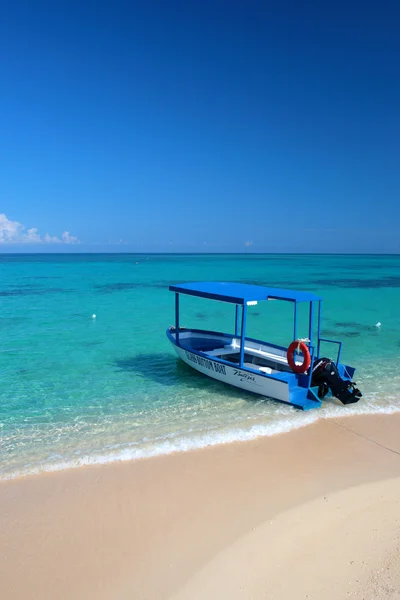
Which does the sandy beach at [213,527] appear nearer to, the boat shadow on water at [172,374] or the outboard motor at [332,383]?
the outboard motor at [332,383]

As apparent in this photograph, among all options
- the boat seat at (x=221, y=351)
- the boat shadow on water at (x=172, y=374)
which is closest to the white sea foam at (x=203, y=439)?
the boat shadow on water at (x=172, y=374)

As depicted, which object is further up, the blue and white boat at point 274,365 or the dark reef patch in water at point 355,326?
the blue and white boat at point 274,365

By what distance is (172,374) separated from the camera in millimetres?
12234

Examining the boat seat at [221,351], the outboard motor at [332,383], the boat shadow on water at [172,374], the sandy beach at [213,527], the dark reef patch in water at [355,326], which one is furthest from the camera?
the dark reef patch in water at [355,326]

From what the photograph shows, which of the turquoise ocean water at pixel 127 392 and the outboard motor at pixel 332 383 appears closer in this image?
the turquoise ocean water at pixel 127 392

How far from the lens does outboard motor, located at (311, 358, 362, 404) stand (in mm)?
9469

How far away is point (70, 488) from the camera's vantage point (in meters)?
6.40

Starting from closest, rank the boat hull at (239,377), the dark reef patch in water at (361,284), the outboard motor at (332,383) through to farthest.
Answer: the outboard motor at (332,383) → the boat hull at (239,377) → the dark reef patch in water at (361,284)

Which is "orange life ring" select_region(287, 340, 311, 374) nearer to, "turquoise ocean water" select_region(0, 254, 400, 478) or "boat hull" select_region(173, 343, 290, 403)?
"boat hull" select_region(173, 343, 290, 403)

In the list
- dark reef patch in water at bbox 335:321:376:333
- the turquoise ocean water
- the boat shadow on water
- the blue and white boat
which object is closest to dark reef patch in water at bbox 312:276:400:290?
dark reef patch in water at bbox 335:321:376:333

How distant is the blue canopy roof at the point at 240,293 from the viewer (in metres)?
10.0

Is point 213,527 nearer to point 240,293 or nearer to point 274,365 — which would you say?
point 240,293

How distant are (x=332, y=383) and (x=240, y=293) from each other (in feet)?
9.74

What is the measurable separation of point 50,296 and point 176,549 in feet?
95.3
